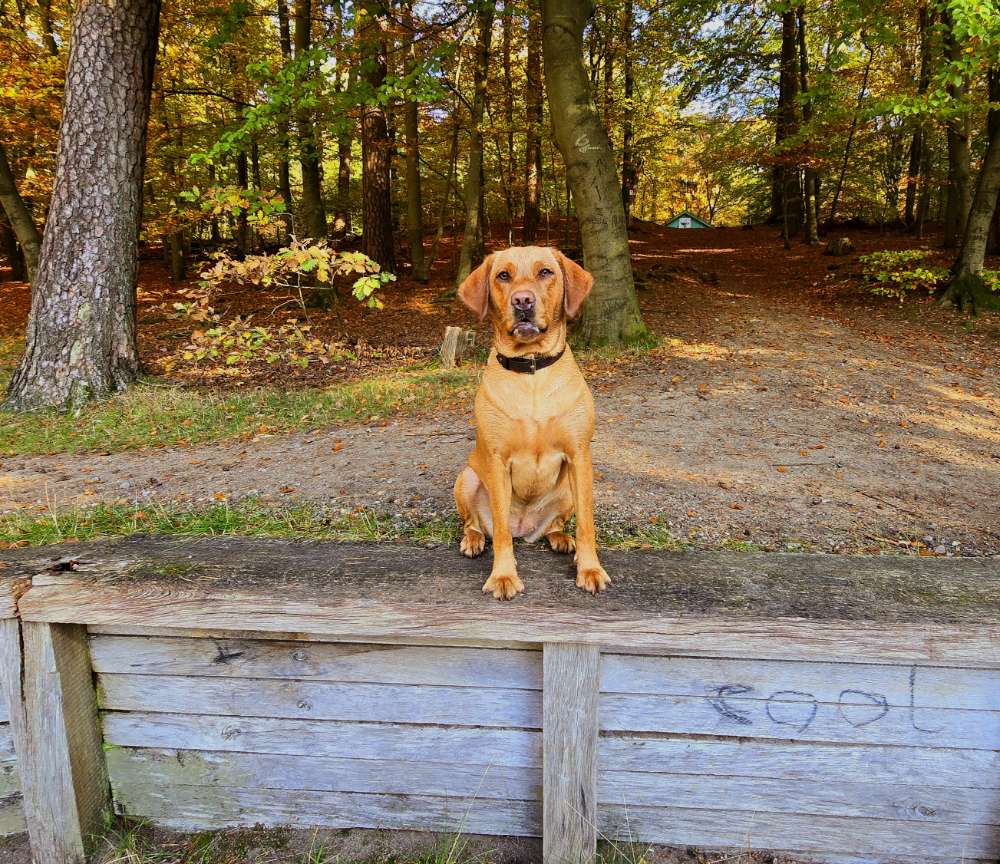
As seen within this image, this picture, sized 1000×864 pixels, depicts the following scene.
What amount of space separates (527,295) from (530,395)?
0.36 meters

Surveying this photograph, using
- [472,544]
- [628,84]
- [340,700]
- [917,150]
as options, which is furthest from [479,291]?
[917,150]

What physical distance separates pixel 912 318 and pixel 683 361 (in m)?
5.53

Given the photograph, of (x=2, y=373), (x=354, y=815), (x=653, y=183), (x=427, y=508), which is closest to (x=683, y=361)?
(x=427, y=508)

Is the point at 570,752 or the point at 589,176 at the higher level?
the point at 589,176

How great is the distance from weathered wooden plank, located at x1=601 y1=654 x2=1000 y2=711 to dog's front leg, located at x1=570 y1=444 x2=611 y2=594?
267 millimetres

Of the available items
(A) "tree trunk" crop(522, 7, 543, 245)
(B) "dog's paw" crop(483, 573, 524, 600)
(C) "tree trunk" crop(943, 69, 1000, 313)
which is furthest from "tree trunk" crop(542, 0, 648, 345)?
(B) "dog's paw" crop(483, 573, 524, 600)

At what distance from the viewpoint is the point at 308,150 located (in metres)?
13.0

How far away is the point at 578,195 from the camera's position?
8664mm

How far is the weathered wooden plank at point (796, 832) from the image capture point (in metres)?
2.20

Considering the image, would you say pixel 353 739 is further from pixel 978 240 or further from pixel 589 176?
pixel 978 240

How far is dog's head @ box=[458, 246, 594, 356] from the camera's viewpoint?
86.7 inches

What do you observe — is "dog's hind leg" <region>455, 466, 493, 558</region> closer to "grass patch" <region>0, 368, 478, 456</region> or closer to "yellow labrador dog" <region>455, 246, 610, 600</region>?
"yellow labrador dog" <region>455, 246, 610, 600</region>

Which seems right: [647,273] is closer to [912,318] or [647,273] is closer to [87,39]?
[912,318]

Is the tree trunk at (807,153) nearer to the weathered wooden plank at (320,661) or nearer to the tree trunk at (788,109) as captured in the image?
the tree trunk at (788,109)
